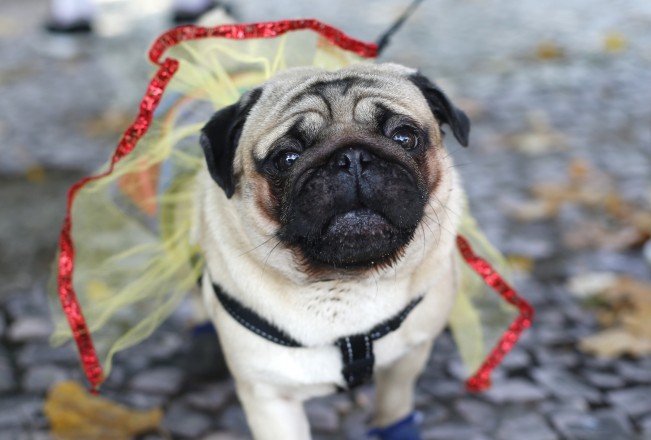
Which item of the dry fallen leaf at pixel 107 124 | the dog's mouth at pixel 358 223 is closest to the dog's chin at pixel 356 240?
the dog's mouth at pixel 358 223

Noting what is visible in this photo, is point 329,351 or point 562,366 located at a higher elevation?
point 329,351

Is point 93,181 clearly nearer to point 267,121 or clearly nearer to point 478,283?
point 267,121

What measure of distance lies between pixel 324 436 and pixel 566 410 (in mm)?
831

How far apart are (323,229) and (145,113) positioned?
664mm

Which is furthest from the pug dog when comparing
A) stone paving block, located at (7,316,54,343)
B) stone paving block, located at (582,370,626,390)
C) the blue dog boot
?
stone paving block, located at (7,316,54,343)

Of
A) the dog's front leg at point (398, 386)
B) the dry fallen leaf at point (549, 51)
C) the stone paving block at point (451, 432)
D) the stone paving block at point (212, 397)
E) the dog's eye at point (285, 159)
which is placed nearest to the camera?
the dog's eye at point (285, 159)

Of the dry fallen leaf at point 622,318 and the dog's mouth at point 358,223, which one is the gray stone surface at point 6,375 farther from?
the dry fallen leaf at point 622,318

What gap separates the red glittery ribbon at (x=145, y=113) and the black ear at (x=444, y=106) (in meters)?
0.33

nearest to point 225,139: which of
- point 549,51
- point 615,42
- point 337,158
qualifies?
point 337,158

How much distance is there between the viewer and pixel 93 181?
2.26 m

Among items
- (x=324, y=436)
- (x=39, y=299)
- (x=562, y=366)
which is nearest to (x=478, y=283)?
(x=562, y=366)

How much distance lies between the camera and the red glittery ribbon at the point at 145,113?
80.7 inches

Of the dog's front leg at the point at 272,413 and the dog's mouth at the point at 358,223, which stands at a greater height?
the dog's mouth at the point at 358,223

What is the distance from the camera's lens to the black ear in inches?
80.8
